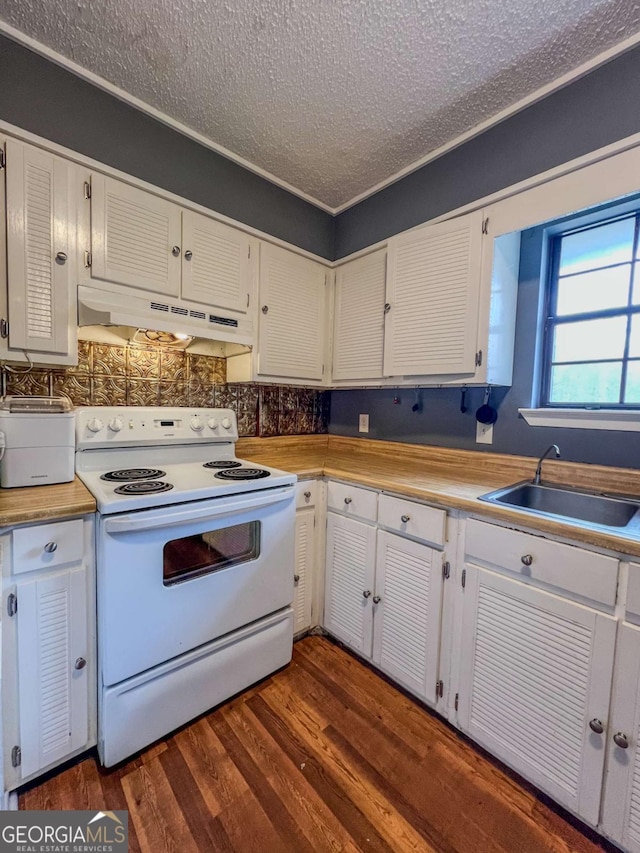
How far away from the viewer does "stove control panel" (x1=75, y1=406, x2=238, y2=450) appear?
151 cm

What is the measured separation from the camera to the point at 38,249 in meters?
1.30

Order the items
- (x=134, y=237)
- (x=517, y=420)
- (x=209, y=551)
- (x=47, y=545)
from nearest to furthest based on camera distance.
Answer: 1. (x=47, y=545)
2. (x=209, y=551)
3. (x=134, y=237)
4. (x=517, y=420)

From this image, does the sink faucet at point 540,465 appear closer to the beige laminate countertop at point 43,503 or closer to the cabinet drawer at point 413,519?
the cabinet drawer at point 413,519

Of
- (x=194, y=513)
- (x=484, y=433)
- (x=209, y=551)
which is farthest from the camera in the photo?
(x=484, y=433)

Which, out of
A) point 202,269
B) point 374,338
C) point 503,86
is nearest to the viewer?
point 503,86

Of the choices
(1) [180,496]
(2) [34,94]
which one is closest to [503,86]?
(2) [34,94]

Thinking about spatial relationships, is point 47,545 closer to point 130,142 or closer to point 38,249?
point 38,249

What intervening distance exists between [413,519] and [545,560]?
475 millimetres

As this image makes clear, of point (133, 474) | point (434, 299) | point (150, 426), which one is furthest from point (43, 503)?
point (434, 299)

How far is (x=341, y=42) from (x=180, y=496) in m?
1.70

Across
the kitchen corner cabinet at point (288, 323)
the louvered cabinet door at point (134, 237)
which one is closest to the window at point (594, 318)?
the kitchen corner cabinet at point (288, 323)

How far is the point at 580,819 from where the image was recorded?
1046 mm

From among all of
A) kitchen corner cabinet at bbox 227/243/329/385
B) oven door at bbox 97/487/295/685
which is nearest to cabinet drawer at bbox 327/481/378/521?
oven door at bbox 97/487/295/685

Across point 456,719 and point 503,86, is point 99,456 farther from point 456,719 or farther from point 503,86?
point 503,86
